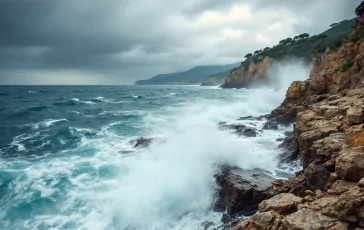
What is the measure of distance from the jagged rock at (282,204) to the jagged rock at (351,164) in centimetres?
Result: 127

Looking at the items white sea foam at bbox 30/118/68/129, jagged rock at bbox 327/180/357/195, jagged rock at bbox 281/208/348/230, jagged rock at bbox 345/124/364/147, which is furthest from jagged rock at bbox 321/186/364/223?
white sea foam at bbox 30/118/68/129

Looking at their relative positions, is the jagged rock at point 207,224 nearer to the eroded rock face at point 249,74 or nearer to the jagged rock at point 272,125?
the jagged rock at point 272,125

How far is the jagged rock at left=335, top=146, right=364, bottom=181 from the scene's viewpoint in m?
5.48

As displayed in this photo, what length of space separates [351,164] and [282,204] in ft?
6.32

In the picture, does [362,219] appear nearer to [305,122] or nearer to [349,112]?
[349,112]

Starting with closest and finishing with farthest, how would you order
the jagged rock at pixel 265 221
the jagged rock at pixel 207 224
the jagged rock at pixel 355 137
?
the jagged rock at pixel 265 221, the jagged rock at pixel 355 137, the jagged rock at pixel 207 224

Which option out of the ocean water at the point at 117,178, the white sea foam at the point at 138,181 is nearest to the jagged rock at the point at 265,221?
the ocean water at the point at 117,178

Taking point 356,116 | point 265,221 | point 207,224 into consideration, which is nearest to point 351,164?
point 265,221

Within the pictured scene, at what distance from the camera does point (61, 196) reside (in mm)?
11508

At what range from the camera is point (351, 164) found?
221 inches

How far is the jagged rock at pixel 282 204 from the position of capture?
5.65m

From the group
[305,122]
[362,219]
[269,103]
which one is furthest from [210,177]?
[269,103]

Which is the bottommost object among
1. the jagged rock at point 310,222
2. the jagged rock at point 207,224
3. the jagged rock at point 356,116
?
the jagged rock at point 207,224

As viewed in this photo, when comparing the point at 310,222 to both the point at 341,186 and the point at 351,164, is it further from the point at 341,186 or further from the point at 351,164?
the point at 351,164
